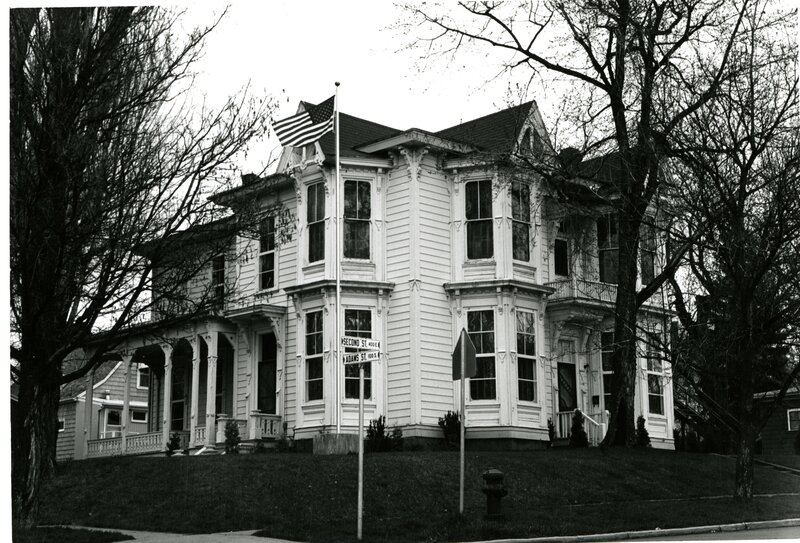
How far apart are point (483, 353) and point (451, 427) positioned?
2266 mm

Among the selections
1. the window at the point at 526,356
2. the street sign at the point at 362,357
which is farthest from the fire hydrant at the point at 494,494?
the window at the point at 526,356

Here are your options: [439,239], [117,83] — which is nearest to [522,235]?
[439,239]

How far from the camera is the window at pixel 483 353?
1034 inches

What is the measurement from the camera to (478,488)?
1945 cm

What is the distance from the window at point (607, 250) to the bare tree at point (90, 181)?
15635 mm

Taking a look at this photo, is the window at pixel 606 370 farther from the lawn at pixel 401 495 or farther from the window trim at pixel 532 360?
the lawn at pixel 401 495

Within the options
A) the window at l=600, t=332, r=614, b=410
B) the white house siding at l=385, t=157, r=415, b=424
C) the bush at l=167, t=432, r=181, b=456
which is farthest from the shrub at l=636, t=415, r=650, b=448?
the bush at l=167, t=432, r=181, b=456

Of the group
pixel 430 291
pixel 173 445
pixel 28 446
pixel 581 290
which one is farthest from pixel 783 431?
pixel 28 446

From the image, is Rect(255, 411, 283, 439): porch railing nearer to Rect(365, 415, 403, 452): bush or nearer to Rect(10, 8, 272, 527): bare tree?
Rect(365, 415, 403, 452): bush

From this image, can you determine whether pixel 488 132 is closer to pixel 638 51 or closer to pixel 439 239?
pixel 439 239

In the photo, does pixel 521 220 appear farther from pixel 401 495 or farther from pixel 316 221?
pixel 401 495

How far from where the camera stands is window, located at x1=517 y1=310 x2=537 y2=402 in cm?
2659

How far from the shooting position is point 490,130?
2894cm

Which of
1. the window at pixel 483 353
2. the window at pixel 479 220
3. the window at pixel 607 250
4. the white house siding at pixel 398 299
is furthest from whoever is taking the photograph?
the window at pixel 607 250
